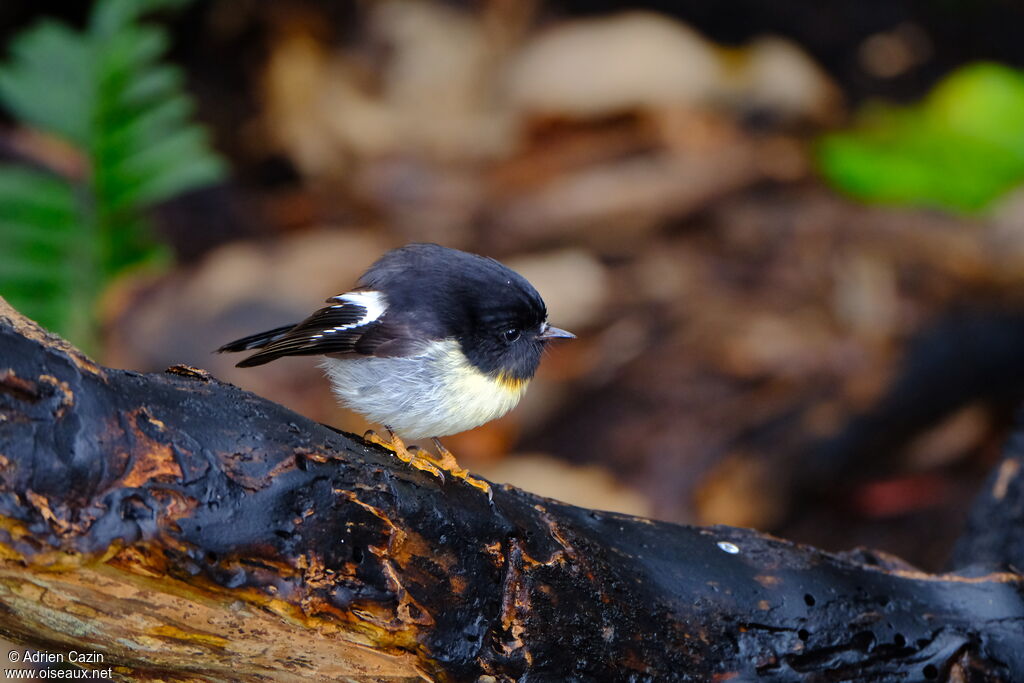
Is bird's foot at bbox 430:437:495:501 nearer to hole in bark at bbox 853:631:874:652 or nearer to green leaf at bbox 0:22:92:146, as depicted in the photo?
hole in bark at bbox 853:631:874:652

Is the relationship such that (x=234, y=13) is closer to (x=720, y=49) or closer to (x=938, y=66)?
(x=720, y=49)

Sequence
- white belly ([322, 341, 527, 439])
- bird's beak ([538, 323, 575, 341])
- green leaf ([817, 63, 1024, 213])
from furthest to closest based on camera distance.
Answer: green leaf ([817, 63, 1024, 213]) < bird's beak ([538, 323, 575, 341]) < white belly ([322, 341, 527, 439])

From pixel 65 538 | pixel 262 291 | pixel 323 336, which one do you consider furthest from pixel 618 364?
pixel 65 538

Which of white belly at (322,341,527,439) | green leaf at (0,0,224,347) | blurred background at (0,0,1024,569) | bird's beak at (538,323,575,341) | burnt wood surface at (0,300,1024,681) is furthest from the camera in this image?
blurred background at (0,0,1024,569)

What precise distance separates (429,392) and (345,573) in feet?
2.46

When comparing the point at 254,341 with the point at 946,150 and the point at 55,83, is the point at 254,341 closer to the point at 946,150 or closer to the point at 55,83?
the point at 55,83

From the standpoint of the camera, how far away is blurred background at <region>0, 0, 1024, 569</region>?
5.31 metres

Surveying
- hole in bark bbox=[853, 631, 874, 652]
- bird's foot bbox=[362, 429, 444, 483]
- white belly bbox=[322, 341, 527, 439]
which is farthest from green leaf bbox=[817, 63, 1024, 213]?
bird's foot bbox=[362, 429, 444, 483]

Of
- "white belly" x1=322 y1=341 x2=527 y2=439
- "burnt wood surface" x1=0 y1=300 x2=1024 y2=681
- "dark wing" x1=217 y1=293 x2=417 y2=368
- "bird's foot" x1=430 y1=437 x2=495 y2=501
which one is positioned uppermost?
"dark wing" x1=217 y1=293 x2=417 y2=368

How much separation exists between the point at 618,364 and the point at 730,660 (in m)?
3.66

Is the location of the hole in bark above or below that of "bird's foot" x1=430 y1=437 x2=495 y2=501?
below

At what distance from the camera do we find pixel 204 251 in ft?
22.6

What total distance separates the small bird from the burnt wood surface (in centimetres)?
30

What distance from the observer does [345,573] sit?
6.85ft
